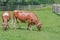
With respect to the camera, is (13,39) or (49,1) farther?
(49,1)

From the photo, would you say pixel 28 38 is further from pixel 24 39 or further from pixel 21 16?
pixel 21 16

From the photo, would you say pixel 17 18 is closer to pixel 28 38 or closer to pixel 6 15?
pixel 6 15

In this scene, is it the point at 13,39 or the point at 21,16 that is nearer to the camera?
the point at 13,39

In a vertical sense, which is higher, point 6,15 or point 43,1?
point 6,15

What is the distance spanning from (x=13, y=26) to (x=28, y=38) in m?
5.00

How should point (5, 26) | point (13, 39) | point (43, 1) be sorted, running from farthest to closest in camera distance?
1. point (43, 1)
2. point (5, 26)
3. point (13, 39)

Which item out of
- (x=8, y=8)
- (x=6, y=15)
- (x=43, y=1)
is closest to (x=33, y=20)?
(x=6, y=15)

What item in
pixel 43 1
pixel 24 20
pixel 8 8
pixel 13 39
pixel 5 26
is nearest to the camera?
pixel 13 39

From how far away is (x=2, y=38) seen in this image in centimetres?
1269

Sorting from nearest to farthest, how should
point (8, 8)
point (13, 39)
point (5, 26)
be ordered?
point (13, 39)
point (5, 26)
point (8, 8)

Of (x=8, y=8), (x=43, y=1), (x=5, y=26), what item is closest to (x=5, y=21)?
(x=5, y=26)

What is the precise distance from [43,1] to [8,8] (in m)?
43.1

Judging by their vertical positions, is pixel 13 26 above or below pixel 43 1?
above

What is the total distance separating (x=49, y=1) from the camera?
93250mm
